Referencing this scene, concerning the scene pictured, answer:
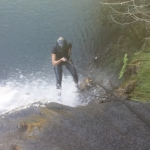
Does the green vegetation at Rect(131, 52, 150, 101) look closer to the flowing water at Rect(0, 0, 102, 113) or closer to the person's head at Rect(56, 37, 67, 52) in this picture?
the person's head at Rect(56, 37, 67, 52)

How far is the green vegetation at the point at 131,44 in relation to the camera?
561 centimetres

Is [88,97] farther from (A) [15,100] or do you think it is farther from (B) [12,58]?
(B) [12,58]

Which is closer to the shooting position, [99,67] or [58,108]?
[58,108]

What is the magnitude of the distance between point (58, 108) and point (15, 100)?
3.54 meters

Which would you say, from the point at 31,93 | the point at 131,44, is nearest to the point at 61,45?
the point at 31,93

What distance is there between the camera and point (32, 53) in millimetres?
10844

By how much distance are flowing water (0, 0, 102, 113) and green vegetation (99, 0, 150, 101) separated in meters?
0.74

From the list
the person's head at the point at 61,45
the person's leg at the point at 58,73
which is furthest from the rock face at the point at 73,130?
the person's leg at the point at 58,73

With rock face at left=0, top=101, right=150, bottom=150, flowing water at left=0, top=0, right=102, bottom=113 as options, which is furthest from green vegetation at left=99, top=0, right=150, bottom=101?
rock face at left=0, top=101, right=150, bottom=150

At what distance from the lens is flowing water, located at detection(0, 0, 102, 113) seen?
872cm

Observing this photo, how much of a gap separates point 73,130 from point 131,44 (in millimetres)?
4938

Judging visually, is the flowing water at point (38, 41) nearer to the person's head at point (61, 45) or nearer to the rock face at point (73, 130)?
the person's head at point (61, 45)

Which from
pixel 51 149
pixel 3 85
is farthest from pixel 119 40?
pixel 51 149

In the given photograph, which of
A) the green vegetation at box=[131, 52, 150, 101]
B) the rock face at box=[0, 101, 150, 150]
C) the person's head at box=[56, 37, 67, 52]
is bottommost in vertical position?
the rock face at box=[0, 101, 150, 150]
